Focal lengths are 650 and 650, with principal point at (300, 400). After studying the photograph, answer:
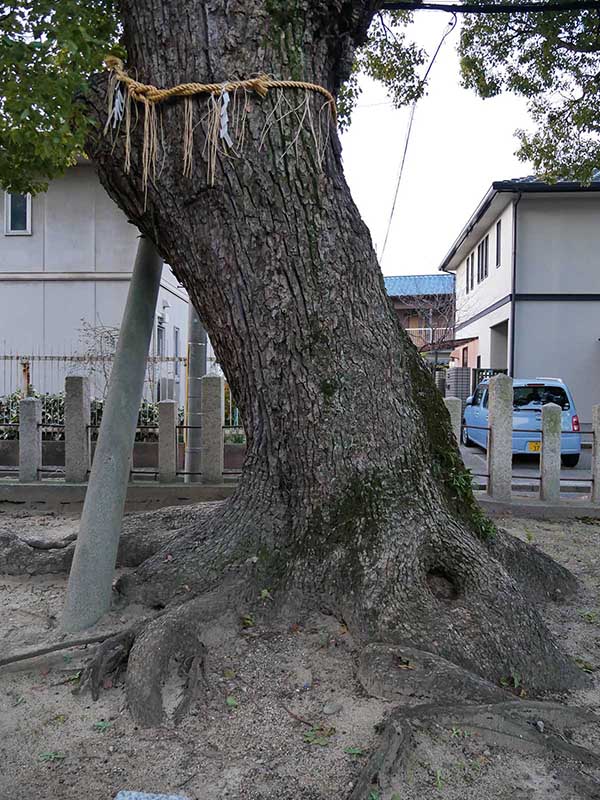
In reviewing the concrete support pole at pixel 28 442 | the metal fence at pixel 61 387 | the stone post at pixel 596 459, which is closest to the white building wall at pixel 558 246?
the metal fence at pixel 61 387

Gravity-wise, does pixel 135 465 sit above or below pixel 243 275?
below

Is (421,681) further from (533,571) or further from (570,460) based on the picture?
(570,460)

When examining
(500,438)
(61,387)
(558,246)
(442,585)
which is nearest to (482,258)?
(558,246)

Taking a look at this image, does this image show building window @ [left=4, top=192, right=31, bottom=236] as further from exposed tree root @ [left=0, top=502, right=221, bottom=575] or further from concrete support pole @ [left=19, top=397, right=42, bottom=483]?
exposed tree root @ [left=0, top=502, right=221, bottom=575]

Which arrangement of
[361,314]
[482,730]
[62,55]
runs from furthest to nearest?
1. [361,314]
2. [62,55]
3. [482,730]

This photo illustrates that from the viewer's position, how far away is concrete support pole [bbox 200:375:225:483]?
24.5 ft

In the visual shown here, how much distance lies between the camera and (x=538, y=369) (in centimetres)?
1731

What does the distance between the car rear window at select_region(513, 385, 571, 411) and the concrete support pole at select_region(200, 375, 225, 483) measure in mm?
7395

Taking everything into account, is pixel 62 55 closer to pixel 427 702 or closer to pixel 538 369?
pixel 427 702

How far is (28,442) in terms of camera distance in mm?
7836

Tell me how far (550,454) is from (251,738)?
19.4ft

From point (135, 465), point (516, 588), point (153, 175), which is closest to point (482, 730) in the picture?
point (516, 588)

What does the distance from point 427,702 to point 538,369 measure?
15.6m

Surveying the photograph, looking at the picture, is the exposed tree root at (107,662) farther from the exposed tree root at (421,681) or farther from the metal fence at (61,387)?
the metal fence at (61,387)
